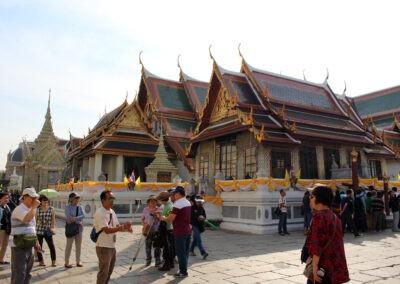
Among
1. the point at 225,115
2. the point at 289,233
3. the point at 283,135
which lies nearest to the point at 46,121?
the point at 225,115

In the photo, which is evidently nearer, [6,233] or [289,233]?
[6,233]

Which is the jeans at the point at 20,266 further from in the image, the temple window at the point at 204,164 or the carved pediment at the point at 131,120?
the carved pediment at the point at 131,120

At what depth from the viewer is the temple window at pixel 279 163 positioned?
1503cm

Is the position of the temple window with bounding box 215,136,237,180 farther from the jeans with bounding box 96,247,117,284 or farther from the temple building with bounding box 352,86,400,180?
the temple building with bounding box 352,86,400,180

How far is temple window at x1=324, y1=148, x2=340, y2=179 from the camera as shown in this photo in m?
16.7

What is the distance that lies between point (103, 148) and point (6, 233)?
15425 mm

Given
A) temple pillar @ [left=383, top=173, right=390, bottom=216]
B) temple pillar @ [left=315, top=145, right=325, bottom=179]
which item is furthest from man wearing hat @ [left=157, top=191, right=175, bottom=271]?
temple pillar @ [left=315, top=145, right=325, bottom=179]

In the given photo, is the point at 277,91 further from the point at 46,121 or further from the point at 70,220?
the point at 46,121

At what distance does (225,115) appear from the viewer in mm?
17359

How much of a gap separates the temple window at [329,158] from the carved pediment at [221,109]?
5208 mm

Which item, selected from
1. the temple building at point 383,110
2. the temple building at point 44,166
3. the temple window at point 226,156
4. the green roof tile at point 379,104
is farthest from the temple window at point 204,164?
the green roof tile at point 379,104

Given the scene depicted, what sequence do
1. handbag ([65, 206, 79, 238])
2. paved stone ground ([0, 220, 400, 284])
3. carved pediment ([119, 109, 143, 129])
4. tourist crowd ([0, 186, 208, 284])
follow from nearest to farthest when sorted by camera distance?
tourist crowd ([0, 186, 208, 284]) → paved stone ground ([0, 220, 400, 284]) → handbag ([65, 206, 79, 238]) → carved pediment ([119, 109, 143, 129])

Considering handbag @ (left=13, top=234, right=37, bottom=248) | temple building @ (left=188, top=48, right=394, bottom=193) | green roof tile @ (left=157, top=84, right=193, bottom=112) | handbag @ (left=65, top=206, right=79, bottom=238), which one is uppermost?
green roof tile @ (left=157, top=84, right=193, bottom=112)

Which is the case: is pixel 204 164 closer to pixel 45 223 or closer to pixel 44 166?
pixel 45 223
